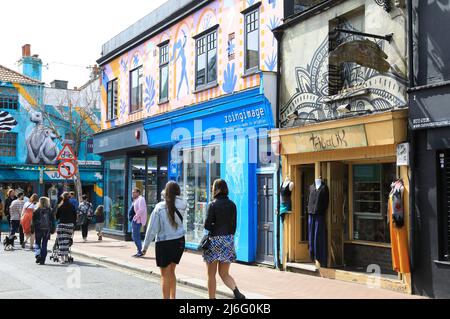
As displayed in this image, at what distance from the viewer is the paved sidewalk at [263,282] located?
896 cm

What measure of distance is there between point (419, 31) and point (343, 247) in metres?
4.77

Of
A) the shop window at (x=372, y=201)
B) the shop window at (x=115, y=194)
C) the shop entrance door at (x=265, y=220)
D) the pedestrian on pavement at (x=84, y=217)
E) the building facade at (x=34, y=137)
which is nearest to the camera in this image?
the shop window at (x=372, y=201)

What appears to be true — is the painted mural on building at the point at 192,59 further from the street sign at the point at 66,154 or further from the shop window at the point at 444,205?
the shop window at the point at 444,205

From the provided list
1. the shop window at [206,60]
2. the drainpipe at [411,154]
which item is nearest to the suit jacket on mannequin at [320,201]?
the drainpipe at [411,154]

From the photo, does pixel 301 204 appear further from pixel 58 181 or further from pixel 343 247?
pixel 58 181

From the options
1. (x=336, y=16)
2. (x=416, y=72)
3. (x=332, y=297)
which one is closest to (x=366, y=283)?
(x=332, y=297)

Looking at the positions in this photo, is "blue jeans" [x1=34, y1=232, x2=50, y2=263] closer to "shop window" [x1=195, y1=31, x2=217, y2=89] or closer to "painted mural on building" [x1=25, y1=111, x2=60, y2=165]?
"shop window" [x1=195, y1=31, x2=217, y2=89]

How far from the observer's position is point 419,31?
8977 mm

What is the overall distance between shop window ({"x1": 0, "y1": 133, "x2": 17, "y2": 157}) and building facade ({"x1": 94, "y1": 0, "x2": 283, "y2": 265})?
36.5 ft

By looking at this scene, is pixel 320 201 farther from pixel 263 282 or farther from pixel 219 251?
pixel 219 251

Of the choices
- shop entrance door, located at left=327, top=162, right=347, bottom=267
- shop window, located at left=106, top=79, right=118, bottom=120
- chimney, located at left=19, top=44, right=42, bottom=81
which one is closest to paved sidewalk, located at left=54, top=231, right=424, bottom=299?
shop entrance door, located at left=327, top=162, right=347, bottom=267

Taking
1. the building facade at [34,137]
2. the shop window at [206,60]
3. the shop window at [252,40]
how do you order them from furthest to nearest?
the building facade at [34,137] < the shop window at [206,60] < the shop window at [252,40]

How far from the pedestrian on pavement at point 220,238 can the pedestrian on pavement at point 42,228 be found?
636 cm
